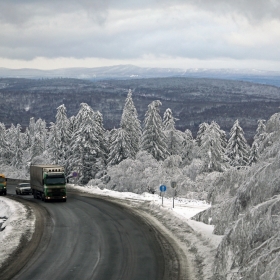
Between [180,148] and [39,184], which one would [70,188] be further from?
[180,148]

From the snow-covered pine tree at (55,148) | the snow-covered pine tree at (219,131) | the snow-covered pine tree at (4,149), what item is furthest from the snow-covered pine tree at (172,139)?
the snow-covered pine tree at (4,149)

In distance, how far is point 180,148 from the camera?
70688 millimetres

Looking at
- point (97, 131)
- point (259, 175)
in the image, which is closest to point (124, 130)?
point (97, 131)

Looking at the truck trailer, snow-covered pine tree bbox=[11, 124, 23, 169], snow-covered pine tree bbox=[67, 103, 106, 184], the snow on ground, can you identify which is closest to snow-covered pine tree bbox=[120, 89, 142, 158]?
snow-covered pine tree bbox=[67, 103, 106, 184]

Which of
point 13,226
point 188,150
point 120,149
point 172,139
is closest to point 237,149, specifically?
point 172,139

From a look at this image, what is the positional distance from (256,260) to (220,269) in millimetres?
2319

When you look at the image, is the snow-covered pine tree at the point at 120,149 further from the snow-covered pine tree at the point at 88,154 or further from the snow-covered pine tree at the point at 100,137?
the snow-covered pine tree at the point at 100,137

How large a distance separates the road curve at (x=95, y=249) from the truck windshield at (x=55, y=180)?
7.05 m

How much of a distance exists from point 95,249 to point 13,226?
7.64m

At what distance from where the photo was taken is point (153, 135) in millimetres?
63969

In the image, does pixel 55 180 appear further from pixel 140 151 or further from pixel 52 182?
pixel 140 151

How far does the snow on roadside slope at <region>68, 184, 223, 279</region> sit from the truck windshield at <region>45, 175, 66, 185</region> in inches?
221

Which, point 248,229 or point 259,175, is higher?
point 259,175

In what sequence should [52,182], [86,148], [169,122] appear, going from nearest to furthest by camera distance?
[52,182], [86,148], [169,122]
